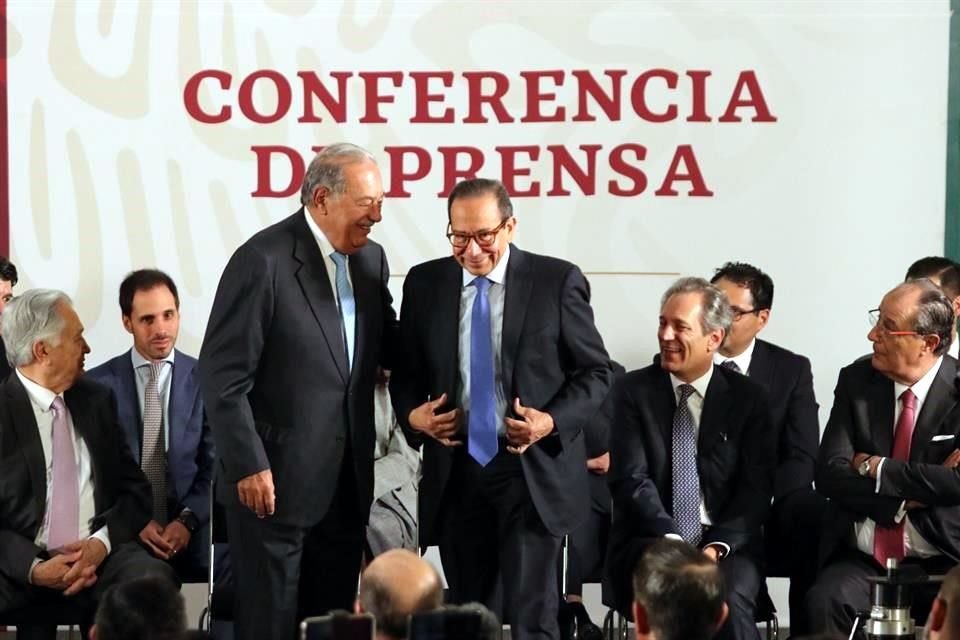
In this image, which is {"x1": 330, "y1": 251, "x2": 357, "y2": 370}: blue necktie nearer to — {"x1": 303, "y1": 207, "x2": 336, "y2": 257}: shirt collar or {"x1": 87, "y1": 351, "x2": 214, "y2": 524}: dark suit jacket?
{"x1": 303, "y1": 207, "x2": 336, "y2": 257}: shirt collar

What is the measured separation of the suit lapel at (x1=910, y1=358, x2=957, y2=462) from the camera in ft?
17.0

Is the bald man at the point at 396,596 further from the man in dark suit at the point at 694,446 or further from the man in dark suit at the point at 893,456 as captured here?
the man in dark suit at the point at 893,456

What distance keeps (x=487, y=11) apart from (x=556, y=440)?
7.68ft

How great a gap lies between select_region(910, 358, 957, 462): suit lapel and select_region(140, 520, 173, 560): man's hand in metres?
2.38

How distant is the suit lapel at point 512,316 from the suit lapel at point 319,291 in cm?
45

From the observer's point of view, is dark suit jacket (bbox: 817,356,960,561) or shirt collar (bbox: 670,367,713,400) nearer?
dark suit jacket (bbox: 817,356,960,561)

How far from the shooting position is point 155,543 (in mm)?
5594

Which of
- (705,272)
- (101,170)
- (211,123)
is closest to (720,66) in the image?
(705,272)

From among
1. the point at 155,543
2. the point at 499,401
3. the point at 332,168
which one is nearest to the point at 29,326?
the point at 155,543

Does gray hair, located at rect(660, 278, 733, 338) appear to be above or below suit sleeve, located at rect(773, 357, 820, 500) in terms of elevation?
above

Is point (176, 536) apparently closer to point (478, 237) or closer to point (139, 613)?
point (478, 237)

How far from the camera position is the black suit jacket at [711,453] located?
526 cm

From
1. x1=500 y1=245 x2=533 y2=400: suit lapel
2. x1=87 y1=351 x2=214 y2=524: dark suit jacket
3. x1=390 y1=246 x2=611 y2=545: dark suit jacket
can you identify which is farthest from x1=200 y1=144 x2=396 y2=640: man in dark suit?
x1=87 y1=351 x2=214 y2=524: dark suit jacket

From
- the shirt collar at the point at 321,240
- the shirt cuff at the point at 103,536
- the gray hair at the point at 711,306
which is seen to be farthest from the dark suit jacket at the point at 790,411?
the shirt cuff at the point at 103,536
